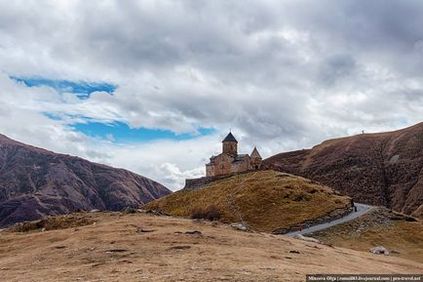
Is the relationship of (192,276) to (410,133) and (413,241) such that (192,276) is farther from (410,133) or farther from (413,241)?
(410,133)

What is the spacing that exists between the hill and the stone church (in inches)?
936

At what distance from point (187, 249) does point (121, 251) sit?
4.78m

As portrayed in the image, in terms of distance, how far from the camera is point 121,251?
35969 mm

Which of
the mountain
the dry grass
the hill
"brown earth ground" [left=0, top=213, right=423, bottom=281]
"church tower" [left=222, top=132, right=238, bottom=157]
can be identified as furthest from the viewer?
the mountain

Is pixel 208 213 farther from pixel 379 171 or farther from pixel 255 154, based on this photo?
pixel 379 171

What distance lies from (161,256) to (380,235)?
4642 cm

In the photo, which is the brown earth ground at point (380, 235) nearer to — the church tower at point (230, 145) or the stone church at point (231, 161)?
the stone church at point (231, 161)

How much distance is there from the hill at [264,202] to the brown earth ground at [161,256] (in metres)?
27.8

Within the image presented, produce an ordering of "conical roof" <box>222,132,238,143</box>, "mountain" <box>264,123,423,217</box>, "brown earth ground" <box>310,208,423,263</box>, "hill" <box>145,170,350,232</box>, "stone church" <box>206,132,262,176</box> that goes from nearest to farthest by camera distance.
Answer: "brown earth ground" <box>310,208,423,263</box> → "hill" <box>145,170,350,232</box> → "stone church" <box>206,132,262,176</box> → "conical roof" <box>222,132,238,143</box> → "mountain" <box>264,123,423,217</box>

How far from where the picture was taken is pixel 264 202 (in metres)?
87.7

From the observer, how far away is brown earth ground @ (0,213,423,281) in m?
26.8

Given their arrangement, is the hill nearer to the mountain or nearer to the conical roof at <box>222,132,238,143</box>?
the conical roof at <box>222,132,238,143</box>

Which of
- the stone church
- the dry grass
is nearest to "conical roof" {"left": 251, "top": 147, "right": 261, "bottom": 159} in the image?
the stone church

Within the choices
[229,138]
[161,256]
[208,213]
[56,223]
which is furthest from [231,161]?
[161,256]
